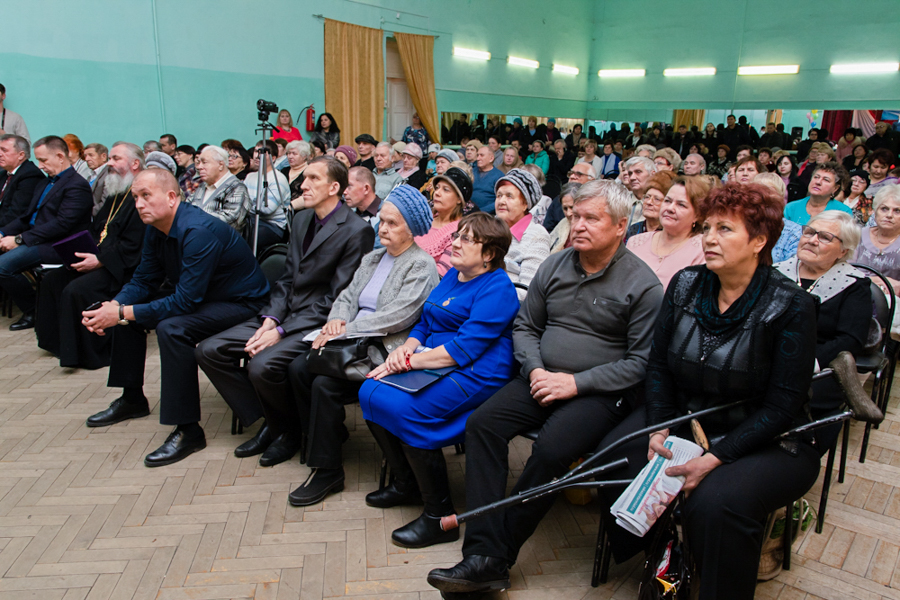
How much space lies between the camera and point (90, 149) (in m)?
5.92

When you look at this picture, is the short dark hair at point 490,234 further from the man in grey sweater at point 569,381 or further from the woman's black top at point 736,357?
the woman's black top at point 736,357

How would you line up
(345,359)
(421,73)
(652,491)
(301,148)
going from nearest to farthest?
(652,491), (345,359), (301,148), (421,73)

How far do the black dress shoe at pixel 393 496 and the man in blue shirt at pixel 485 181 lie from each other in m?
3.80

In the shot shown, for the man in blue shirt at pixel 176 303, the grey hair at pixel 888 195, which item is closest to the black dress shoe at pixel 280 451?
the man in blue shirt at pixel 176 303

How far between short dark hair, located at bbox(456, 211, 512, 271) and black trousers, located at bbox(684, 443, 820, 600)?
118 cm

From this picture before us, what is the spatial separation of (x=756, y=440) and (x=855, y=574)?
0.91m

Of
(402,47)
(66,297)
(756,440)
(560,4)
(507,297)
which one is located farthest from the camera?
(560,4)

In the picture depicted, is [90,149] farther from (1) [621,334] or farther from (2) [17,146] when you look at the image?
(1) [621,334]

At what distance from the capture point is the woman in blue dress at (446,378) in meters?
2.37

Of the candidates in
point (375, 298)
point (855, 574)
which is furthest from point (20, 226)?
point (855, 574)

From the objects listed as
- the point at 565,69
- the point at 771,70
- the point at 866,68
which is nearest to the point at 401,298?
the point at 866,68

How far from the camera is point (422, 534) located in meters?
2.37

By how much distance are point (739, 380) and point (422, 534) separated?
1.33m

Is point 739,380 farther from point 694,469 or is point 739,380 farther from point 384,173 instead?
point 384,173
